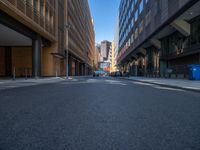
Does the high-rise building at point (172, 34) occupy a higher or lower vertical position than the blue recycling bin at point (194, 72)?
higher

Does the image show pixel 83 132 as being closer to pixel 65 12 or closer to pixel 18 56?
pixel 18 56

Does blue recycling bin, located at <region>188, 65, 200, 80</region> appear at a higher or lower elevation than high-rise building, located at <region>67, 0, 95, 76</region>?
lower

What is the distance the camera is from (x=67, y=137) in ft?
10.2

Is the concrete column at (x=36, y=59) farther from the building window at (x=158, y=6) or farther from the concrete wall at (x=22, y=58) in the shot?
the building window at (x=158, y=6)

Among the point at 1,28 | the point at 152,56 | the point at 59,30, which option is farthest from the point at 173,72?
the point at 1,28

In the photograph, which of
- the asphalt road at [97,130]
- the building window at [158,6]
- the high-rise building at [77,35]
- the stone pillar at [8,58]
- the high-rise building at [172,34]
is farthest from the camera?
the high-rise building at [77,35]

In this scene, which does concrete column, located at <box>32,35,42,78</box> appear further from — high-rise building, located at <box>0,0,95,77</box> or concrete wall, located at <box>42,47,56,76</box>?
concrete wall, located at <box>42,47,56,76</box>


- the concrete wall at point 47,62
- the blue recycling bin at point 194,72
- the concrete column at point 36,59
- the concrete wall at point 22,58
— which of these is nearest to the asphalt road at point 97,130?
the blue recycling bin at point 194,72

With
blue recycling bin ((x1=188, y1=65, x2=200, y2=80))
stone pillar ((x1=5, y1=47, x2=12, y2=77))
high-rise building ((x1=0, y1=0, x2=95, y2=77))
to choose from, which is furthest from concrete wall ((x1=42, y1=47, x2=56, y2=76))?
blue recycling bin ((x1=188, y1=65, x2=200, y2=80))

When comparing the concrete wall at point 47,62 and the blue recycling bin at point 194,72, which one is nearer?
the blue recycling bin at point 194,72

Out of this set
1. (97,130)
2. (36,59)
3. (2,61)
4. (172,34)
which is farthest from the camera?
(2,61)

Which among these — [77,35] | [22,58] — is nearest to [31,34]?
[22,58]

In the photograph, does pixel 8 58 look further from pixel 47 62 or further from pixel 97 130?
pixel 97 130

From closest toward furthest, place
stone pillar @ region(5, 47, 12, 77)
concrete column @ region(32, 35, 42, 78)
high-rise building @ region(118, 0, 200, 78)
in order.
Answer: high-rise building @ region(118, 0, 200, 78), concrete column @ region(32, 35, 42, 78), stone pillar @ region(5, 47, 12, 77)
